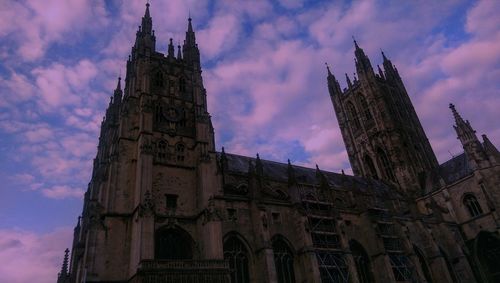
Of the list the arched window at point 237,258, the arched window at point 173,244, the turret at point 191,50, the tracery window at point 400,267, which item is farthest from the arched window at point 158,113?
the tracery window at point 400,267

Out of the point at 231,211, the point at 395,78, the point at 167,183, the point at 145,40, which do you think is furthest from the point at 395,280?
the point at 395,78

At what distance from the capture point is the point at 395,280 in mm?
33906

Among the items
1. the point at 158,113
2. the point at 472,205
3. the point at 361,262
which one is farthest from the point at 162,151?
the point at 472,205

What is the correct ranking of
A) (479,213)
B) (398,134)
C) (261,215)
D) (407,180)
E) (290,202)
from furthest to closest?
(398,134)
(407,180)
(479,213)
(290,202)
(261,215)

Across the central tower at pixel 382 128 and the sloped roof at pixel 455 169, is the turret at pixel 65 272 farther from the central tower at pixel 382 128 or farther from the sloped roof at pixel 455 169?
the sloped roof at pixel 455 169

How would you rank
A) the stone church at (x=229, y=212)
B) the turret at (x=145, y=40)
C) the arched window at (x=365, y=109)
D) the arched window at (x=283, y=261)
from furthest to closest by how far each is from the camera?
the arched window at (x=365, y=109) → the turret at (x=145, y=40) → the arched window at (x=283, y=261) → the stone church at (x=229, y=212)

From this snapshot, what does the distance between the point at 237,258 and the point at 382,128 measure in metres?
38.7

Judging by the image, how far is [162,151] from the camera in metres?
32.1

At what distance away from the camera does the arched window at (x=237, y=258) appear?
1102 inches

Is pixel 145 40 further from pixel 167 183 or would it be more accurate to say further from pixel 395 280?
pixel 395 280

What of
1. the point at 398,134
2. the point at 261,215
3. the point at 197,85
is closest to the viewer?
the point at 261,215

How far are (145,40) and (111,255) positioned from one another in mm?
22612

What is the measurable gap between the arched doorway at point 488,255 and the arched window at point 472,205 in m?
2.57

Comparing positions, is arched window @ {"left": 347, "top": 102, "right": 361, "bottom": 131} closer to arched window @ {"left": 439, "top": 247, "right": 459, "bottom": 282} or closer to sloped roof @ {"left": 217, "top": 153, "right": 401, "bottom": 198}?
sloped roof @ {"left": 217, "top": 153, "right": 401, "bottom": 198}
